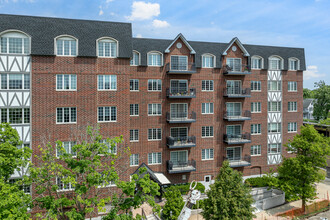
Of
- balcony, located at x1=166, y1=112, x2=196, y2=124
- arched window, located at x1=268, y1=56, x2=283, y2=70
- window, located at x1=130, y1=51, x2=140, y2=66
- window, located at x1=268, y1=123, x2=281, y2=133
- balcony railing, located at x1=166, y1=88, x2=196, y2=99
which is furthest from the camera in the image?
window, located at x1=268, y1=123, x2=281, y2=133

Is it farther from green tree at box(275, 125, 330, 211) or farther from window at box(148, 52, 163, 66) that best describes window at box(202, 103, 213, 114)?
green tree at box(275, 125, 330, 211)

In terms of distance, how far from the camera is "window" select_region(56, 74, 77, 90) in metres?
22.2

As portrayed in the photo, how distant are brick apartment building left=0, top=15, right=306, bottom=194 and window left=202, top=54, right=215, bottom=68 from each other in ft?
0.44

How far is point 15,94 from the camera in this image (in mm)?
21125

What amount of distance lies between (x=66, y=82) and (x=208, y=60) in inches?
725

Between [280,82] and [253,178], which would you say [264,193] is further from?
[280,82]

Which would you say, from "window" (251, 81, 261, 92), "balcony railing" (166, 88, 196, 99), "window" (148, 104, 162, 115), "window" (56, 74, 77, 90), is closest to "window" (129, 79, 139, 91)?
"window" (148, 104, 162, 115)

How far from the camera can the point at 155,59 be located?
96.8 feet

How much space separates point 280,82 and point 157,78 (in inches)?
752

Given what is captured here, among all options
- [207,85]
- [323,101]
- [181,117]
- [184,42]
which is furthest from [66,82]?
[323,101]

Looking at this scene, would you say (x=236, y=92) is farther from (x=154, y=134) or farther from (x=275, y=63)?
(x=154, y=134)

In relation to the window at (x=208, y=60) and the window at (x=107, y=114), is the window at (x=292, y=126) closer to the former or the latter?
the window at (x=208, y=60)

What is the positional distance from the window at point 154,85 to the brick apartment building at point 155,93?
0.13m

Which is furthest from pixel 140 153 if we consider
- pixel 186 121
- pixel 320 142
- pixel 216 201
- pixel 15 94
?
→ pixel 320 142
